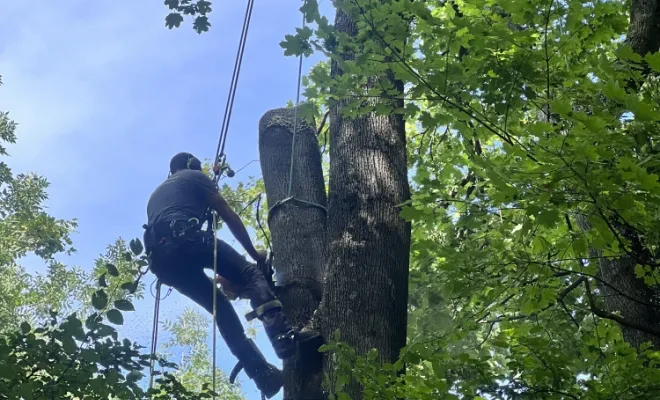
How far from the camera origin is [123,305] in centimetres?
241

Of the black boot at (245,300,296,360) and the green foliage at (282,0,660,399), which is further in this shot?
the black boot at (245,300,296,360)

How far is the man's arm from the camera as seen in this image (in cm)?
406

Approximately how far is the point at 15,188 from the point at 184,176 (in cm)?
677

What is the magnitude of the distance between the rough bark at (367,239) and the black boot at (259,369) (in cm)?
99

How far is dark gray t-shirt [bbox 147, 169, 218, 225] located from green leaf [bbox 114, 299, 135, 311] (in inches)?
76.4

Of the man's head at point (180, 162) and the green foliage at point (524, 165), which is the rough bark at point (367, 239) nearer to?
the green foliage at point (524, 165)

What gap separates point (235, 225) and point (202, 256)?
0.29 m

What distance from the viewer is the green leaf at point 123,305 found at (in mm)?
2406

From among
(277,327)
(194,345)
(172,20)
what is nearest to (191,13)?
(172,20)

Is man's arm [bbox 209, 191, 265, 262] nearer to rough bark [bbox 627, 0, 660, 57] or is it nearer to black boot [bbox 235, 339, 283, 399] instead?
black boot [bbox 235, 339, 283, 399]

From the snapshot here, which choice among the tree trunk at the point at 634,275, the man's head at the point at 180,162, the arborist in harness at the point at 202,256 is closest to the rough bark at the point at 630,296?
the tree trunk at the point at 634,275

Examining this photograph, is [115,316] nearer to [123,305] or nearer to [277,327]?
[123,305]

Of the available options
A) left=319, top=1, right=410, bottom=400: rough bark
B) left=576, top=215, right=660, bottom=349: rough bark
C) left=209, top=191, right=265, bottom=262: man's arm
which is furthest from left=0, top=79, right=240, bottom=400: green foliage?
left=576, top=215, right=660, bottom=349: rough bark

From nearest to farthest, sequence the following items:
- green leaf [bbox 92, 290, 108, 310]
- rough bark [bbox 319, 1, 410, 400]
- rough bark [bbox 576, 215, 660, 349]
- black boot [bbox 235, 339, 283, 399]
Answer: green leaf [bbox 92, 290, 108, 310] < rough bark [bbox 319, 1, 410, 400] < rough bark [bbox 576, 215, 660, 349] < black boot [bbox 235, 339, 283, 399]
